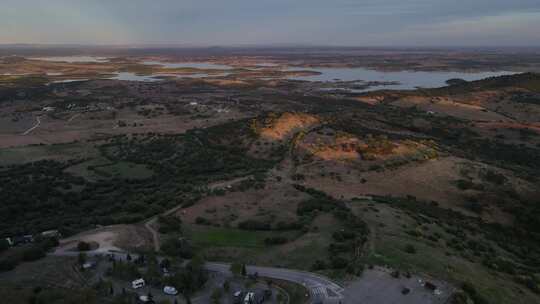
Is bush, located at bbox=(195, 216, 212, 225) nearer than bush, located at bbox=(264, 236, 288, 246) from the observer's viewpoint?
No

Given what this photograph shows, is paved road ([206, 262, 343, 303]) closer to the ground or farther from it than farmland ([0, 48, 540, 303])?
farther from it

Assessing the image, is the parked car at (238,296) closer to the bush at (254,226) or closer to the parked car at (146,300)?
the parked car at (146,300)

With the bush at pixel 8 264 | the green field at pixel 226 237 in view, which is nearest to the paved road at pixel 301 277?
the bush at pixel 8 264

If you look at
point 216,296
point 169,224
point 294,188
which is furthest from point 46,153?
point 216,296

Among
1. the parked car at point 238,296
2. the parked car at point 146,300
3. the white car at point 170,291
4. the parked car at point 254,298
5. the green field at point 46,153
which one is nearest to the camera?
the parked car at point 146,300

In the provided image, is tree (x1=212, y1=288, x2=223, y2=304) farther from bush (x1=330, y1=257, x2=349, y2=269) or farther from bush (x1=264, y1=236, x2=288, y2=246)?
bush (x1=264, y1=236, x2=288, y2=246)

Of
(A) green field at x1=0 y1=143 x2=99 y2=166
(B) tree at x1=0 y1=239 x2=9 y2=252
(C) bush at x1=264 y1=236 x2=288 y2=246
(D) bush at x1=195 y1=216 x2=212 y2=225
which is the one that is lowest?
(A) green field at x1=0 y1=143 x2=99 y2=166

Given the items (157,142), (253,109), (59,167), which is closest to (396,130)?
(253,109)

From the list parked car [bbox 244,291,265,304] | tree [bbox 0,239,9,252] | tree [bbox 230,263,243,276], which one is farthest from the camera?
tree [bbox 0,239,9,252]

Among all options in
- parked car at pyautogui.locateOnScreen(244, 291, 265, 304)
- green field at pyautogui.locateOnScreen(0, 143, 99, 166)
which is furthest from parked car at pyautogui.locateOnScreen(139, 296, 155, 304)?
green field at pyautogui.locateOnScreen(0, 143, 99, 166)

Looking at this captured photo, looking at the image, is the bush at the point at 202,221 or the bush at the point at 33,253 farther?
the bush at the point at 202,221

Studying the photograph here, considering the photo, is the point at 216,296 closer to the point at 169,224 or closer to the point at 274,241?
the point at 274,241
